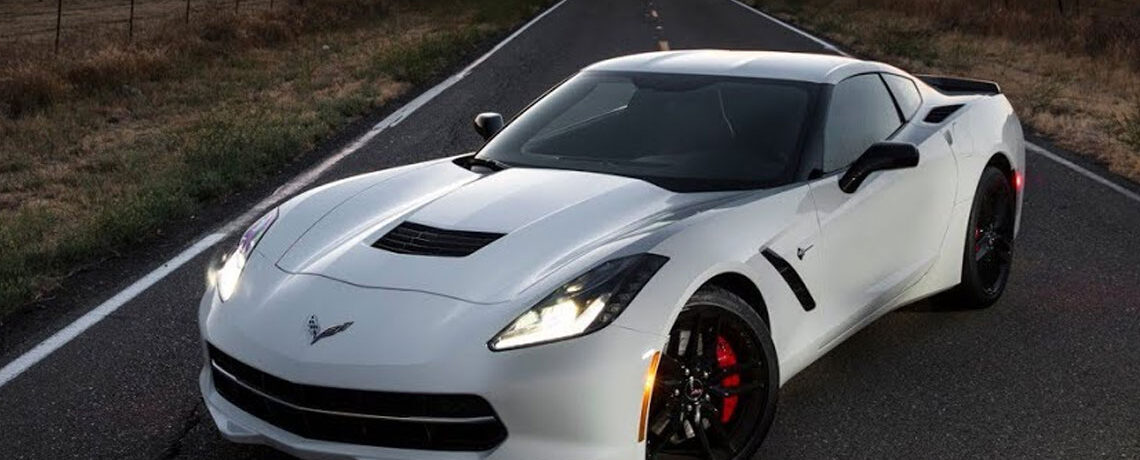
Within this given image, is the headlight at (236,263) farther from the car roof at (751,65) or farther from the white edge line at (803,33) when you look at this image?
the white edge line at (803,33)

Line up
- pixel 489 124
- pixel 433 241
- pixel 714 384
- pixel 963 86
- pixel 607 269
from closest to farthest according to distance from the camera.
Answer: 1. pixel 607 269
2. pixel 714 384
3. pixel 433 241
4. pixel 489 124
5. pixel 963 86

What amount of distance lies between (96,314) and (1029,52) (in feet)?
57.0

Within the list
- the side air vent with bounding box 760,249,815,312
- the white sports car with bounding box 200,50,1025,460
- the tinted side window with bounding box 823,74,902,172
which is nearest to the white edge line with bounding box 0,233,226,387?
the white sports car with bounding box 200,50,1025,460

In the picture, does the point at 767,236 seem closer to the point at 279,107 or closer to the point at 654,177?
the point at 654,177

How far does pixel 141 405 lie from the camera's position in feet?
15.4

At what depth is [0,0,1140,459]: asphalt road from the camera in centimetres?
432

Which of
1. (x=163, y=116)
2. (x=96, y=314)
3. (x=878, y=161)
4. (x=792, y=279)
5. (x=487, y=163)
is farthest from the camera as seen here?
(x=163, y=116)

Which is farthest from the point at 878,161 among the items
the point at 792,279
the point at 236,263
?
the point at 236,263

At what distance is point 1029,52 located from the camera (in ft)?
65.9

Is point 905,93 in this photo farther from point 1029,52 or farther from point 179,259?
point 1029,52

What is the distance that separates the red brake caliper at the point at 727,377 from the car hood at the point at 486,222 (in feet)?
1.47

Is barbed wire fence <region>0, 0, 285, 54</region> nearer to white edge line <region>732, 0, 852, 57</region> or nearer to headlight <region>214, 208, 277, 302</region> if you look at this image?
white edge line <region>732, 0, 852, 57</region>

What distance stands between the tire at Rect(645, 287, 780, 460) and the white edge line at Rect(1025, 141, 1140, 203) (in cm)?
573

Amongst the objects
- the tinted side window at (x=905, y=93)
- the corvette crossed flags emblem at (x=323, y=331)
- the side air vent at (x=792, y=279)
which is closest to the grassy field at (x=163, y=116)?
the corvette crossed flags emblem at (x=323, y=331)
